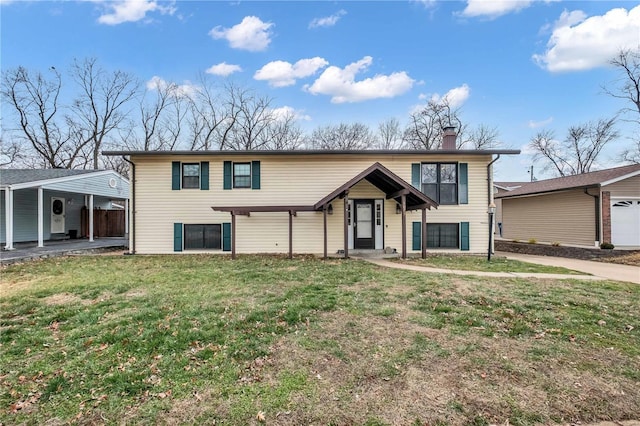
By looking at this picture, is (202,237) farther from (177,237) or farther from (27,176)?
(27,176)

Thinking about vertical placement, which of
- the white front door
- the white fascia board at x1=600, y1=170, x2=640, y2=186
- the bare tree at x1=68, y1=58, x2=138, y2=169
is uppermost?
the bare tree at x1=68, y1=58, x2=138, y2=169

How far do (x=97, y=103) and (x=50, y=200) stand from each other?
17.2 meters

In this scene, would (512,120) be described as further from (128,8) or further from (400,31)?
(128,8)

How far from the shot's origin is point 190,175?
12.1 m

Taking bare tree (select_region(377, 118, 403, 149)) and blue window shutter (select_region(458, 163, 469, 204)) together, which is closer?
blue window shutter (select_region(458, 163, 469, 204))

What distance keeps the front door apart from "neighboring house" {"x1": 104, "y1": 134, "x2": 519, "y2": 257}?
0.13ft

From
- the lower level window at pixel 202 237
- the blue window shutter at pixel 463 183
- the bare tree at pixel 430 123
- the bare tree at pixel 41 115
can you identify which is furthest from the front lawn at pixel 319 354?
the bare tree at pixel 41 115

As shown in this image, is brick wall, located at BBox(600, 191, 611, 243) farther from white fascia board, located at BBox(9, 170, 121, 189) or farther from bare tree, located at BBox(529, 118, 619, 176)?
white fascia board, located at BBox(9, 170, 121, 189)

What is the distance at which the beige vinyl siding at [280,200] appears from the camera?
12.0 meters

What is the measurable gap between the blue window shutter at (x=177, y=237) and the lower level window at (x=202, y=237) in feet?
0.71

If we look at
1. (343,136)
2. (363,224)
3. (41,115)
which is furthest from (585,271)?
(41,115)

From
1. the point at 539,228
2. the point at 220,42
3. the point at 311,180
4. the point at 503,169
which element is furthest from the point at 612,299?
the point at 503,169

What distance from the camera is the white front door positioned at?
51.2 feet

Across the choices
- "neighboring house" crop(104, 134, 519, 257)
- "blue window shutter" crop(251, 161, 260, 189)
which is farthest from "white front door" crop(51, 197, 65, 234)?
"blue window shutter" crop(251, 161, 260, 189)
